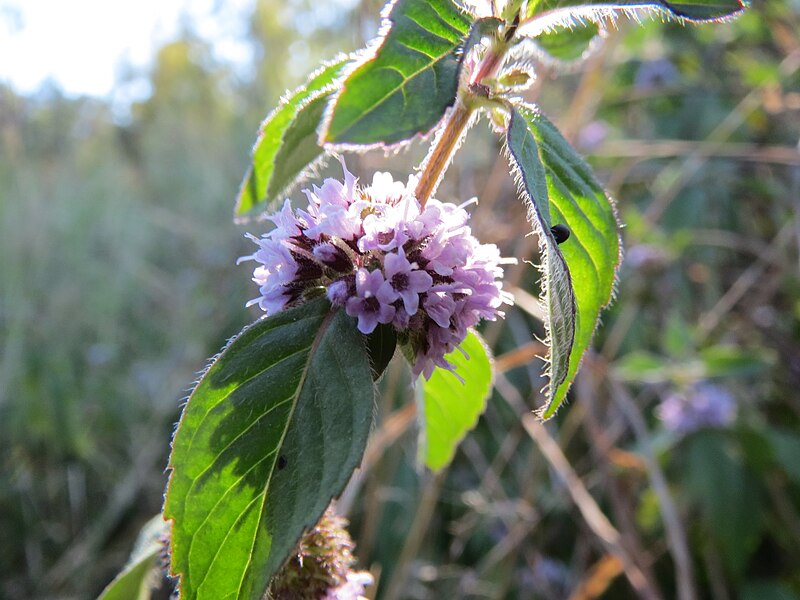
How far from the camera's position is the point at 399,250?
0.47m

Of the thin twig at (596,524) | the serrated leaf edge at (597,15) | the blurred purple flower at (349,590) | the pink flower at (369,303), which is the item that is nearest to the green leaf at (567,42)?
the serrated leaf edge at (597,15)

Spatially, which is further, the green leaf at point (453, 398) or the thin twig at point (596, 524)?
the thin twig at point (596, 524)

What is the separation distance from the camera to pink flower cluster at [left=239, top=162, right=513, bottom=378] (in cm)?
48

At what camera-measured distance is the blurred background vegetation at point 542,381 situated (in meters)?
1.69

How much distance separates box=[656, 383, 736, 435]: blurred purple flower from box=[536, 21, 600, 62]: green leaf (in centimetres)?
155

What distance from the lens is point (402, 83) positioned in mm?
438

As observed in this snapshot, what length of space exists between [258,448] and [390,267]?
142 mm

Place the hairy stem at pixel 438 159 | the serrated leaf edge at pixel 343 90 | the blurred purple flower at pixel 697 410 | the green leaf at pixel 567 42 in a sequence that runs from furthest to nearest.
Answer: the blurred purple flower at pixel 697 410, the green leaf at pixel 567 42, the hairy stem at pixel 438 159, the serrated leaf edge at pixel 343 90

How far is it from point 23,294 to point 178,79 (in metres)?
4.68

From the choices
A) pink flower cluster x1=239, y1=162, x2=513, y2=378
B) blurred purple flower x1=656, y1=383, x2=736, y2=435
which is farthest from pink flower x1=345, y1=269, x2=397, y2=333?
blurred purple flower x1=656, y1=383, x2=736, y2=435

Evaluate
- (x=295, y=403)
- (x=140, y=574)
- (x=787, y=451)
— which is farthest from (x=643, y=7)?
(x=787, y=451)

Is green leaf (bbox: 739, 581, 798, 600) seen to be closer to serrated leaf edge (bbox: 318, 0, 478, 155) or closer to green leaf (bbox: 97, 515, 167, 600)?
green leaf (bbox: 97, 515, 167, 600)

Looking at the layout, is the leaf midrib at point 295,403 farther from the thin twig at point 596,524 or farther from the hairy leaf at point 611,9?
the thin twig at point 596,524

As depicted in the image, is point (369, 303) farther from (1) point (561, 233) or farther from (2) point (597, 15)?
(2) point (597, 15)
